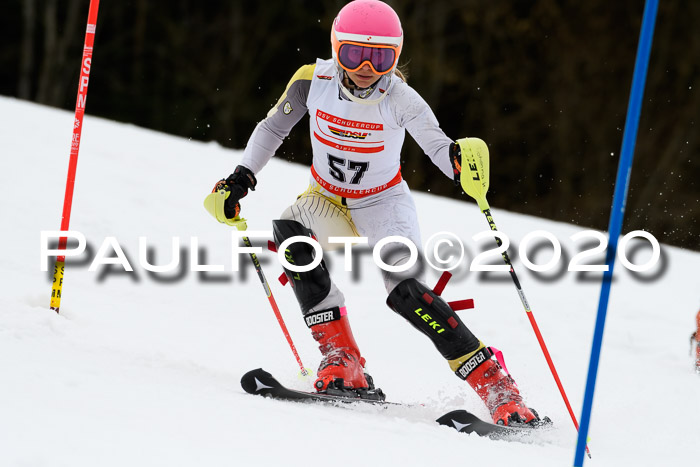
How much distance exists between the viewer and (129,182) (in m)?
7.46

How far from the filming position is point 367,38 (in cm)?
361

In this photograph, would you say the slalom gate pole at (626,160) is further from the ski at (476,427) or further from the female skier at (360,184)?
the female skier at (360,184)

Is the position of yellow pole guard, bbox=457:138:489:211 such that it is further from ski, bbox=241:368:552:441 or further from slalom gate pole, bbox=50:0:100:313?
slalom gate pole, bbox=50:0:100:313

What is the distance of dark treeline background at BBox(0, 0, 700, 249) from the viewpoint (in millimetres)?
18656

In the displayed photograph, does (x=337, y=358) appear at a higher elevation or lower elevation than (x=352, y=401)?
higher

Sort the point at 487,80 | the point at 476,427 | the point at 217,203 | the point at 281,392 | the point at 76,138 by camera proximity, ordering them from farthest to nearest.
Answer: the point at 487,80 → the point at 76,138 → the point at 217,203 → the point at 281,392 → the point at 476,427

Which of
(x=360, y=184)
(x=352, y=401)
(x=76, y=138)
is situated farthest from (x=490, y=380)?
(x=76, y=138)

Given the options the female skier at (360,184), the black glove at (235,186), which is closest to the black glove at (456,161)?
the female skier at (360,184)

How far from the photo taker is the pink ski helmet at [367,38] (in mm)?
3613

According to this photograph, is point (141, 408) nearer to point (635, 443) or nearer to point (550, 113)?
point (635, 443)

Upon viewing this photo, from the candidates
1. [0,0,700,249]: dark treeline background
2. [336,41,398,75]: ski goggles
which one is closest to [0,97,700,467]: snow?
[336,41,398,75]: ski goggles

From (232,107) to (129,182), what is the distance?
11635 mm

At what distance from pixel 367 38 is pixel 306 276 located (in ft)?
3.42

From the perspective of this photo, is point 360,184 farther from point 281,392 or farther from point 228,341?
point 228,341
